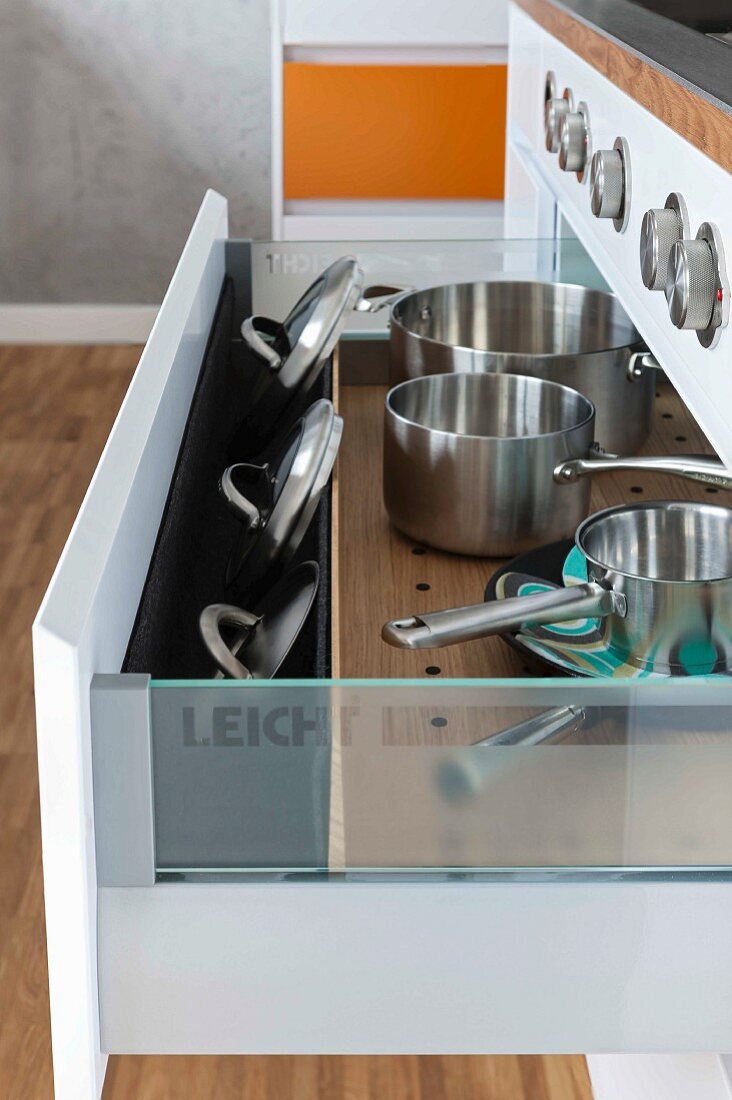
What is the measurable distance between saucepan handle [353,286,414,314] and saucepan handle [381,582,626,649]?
0.67 metres

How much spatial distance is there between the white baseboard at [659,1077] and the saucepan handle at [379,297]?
814mm

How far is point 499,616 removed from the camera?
835 mm

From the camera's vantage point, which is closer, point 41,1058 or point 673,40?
point 673,40

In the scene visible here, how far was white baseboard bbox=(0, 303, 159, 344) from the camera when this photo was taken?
156 inches

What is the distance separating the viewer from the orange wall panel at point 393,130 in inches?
137

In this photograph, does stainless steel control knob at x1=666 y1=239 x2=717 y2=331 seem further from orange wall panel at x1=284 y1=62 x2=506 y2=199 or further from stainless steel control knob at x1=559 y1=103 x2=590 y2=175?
orange wall panel at x1=284 y1=62 x2=506 y2=199

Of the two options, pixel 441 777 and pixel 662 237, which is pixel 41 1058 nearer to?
pixel 441 777

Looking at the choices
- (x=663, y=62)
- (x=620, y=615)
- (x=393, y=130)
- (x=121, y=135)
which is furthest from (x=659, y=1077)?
(x=121, y=135)

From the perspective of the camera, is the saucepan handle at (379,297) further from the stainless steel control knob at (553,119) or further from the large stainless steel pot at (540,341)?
the stainless steel control knob at (553,119)

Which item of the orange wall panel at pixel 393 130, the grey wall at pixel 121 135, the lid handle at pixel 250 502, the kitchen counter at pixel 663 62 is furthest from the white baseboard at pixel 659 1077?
the grey wall at pixel 121 135

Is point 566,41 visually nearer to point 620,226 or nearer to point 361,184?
point 620,226

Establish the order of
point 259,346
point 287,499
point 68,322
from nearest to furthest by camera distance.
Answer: point 287,499
point 259,346
point 68,322

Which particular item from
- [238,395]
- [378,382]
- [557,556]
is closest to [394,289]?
[378,382]

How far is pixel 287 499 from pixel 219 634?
6.6 inches
